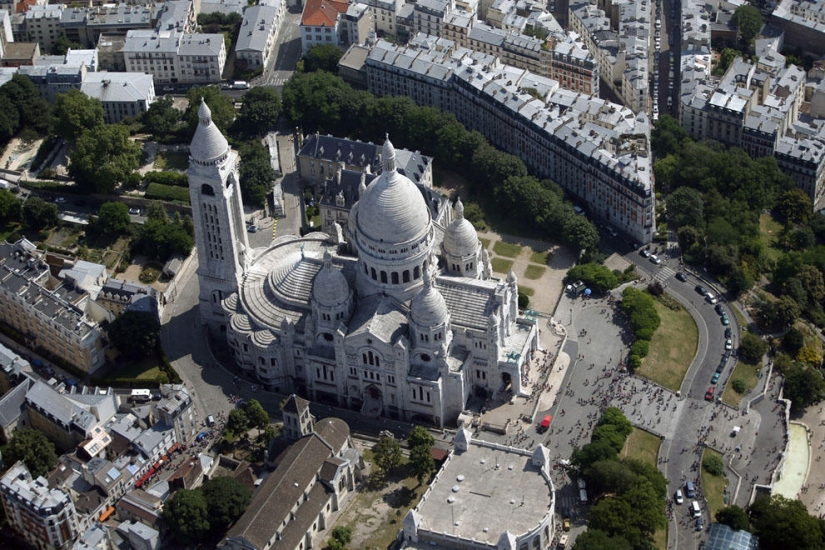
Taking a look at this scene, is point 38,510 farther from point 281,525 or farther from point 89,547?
point 281,525

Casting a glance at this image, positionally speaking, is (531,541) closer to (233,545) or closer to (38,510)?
(233,545)

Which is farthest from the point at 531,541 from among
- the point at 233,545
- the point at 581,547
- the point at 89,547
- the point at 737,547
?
the point at 89,547

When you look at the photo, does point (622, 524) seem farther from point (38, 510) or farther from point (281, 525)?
point (38, 510)

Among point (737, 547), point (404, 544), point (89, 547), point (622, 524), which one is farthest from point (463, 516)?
point (89, 547)
